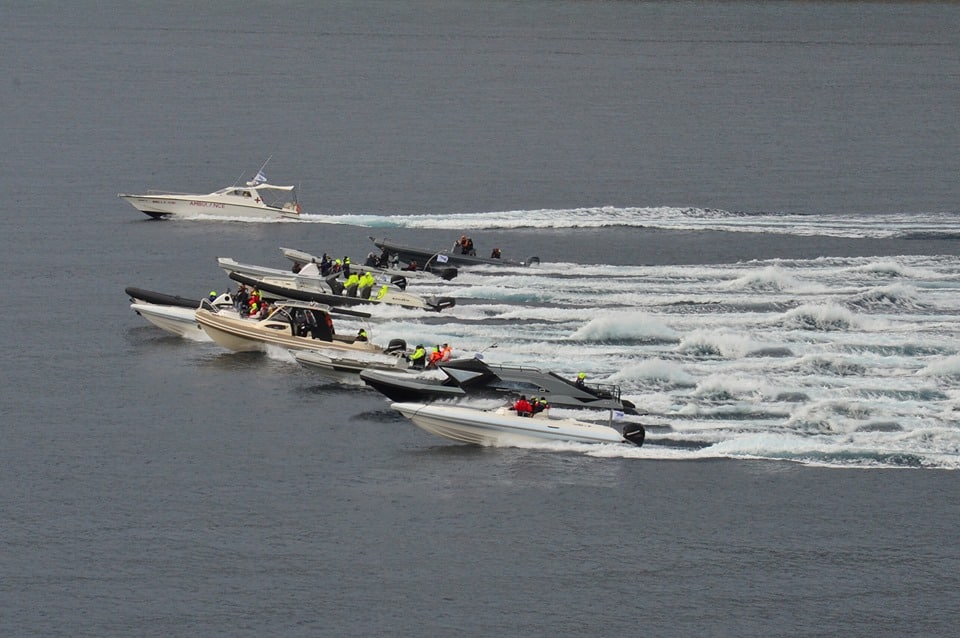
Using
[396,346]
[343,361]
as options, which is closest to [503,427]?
[396,346]

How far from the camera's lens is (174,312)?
72438 mm

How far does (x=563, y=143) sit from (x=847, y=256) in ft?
154

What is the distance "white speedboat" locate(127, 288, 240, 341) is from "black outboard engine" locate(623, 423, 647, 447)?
24181 millimetres

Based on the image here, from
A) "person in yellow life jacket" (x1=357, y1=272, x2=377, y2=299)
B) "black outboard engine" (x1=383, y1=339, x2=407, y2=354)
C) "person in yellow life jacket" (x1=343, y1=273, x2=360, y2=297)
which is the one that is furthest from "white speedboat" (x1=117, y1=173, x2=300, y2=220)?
"black outboard engine" (x1=383, y1=339, x2=407, y2=354)

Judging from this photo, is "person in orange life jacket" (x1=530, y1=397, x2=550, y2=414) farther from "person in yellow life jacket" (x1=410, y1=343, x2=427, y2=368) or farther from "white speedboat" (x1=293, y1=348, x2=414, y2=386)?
"white speedboat" (x1=293, y1=348, x2=414, y2=386)

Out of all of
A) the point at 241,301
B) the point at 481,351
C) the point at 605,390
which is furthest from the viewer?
the point at 241,301

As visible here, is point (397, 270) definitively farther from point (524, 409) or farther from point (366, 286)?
point (524, 409)

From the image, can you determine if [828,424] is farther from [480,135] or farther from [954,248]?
[480,135]

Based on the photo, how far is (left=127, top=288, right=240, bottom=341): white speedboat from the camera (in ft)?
237

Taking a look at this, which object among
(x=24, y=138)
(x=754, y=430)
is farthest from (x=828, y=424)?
(x=24, y=138)

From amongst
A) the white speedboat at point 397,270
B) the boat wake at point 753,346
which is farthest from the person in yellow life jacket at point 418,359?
the white speedboat at point 397,270

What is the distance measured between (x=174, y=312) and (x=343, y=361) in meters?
12.2

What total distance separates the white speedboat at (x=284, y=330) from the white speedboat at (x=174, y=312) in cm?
160

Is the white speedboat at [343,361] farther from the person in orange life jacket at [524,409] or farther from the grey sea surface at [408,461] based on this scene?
the person in orange life jacket at [524,409]
